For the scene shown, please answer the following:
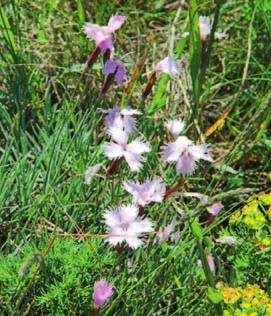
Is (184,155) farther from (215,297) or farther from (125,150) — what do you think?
(215,297)

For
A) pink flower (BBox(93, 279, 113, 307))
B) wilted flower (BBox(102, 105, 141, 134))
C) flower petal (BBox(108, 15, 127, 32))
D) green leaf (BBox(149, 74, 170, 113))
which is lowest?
pink flower (BBox(93, 279, 113, 307))

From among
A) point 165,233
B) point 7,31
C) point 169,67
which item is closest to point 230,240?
point 165,233

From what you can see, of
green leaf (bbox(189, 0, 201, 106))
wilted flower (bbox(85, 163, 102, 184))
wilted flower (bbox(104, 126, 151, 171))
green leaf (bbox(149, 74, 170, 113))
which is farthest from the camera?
green leaf (bbox(149, 74, 170, 113))

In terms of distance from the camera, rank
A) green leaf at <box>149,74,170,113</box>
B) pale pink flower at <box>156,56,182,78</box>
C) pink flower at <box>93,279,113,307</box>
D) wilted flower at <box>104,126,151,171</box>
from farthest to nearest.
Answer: green leaf at <box>149,74,170,113</box>
pale pink flower at <box>156,56,182,78</box>
wilted flower at <box>104,126,151,171</box>
pink flower at <box>93,279,113,307</box>

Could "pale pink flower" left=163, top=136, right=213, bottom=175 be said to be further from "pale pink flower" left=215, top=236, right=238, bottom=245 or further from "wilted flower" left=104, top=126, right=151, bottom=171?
"pale pink flower" left=215, top=236, right=238, bottom=245

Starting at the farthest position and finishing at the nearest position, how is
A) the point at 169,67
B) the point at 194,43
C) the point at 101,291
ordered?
the point at 194,43, the point at 169,67, the point at 101,291

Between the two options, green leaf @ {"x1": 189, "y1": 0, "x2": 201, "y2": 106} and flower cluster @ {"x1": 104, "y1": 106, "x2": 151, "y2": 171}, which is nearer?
flower cluster @ {"x1": 104, "y1": 106, "x2": 151, "y2": 171}

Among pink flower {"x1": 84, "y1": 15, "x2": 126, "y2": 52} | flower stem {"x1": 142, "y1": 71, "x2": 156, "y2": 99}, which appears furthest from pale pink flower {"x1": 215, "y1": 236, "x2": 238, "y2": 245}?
pink flower {"x1": 84, "y1": 15, "x2": 126, "y2": 52}
